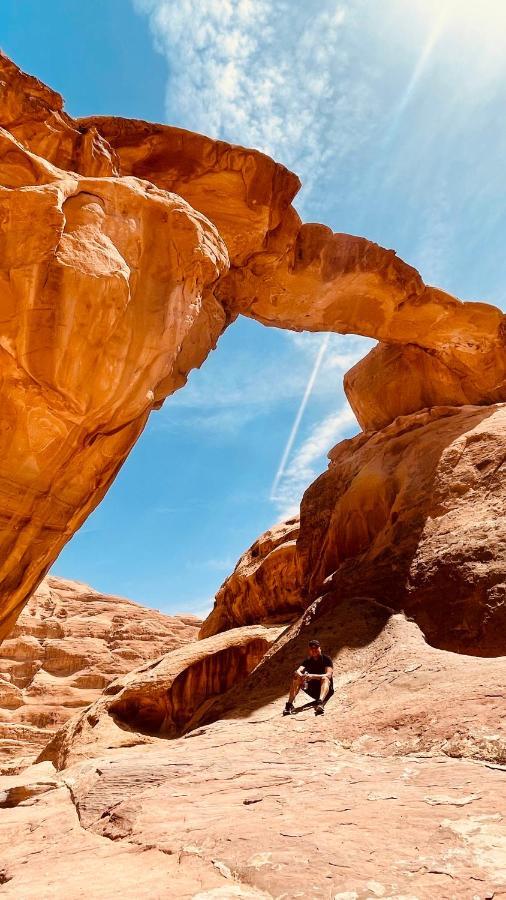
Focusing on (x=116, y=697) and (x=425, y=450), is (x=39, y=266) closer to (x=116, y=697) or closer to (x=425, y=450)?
(x=425, y=450)

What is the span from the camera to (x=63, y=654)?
1232 inches

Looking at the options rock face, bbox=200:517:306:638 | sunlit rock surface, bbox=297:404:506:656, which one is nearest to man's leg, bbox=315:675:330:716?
sunlit rock surface, bbox=297:404:506:656

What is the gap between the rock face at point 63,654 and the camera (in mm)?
25281

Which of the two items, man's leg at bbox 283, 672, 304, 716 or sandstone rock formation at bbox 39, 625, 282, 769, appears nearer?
man's leg at bbox 283, 672, 304, 716

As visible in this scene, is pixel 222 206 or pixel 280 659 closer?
pixel 280 659

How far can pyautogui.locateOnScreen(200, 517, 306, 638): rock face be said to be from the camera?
61.2ft

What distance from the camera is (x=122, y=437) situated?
1129 centimetres

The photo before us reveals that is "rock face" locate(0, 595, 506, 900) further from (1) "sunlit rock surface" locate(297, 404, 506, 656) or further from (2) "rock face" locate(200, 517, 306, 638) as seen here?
(2) "rock face" locate(200, 517, 306, 638)

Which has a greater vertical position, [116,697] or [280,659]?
[280,659]

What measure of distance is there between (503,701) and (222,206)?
46.9 feet

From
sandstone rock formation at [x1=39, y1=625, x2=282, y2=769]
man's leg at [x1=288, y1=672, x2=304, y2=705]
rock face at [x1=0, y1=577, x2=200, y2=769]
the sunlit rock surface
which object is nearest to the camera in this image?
man's leg at [x1=288, y1=672, x2=304, y2=705]

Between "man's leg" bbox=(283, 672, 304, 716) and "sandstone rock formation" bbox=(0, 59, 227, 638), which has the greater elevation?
"sandstone rock formation" bbox=(0, 59, 227, 638)

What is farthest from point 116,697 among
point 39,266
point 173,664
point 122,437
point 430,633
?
point 39,266

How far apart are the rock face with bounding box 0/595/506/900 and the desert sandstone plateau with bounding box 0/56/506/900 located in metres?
0.02
